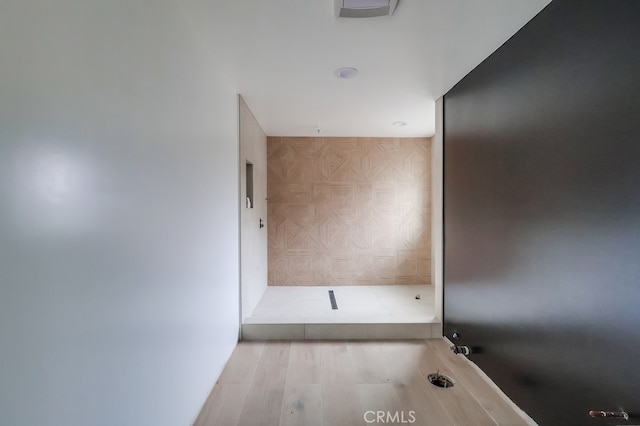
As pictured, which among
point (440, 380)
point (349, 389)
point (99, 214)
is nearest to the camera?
point (99, 214)

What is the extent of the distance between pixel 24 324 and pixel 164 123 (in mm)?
934

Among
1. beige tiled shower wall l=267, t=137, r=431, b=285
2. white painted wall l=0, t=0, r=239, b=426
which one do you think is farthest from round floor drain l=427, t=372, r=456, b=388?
beige tiled shower wall l=267, t=137, r=431, b=285

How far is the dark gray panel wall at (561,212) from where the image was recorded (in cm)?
109

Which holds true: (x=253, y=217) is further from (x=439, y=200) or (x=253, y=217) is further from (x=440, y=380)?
(x=440, y=380)

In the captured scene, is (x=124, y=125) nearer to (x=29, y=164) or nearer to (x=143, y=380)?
(x=29, y=164)

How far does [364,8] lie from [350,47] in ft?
1.22

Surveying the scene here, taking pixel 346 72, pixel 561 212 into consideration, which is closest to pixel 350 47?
pixel 346 72

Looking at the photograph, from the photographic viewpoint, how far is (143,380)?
3.65 ft

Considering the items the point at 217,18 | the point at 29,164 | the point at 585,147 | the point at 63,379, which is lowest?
the point at 63,379

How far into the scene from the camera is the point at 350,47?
181cm

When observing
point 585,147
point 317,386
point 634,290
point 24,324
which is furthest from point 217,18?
point 317,386
